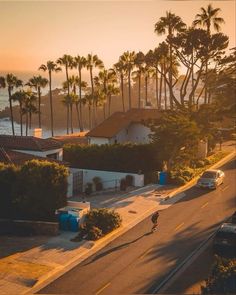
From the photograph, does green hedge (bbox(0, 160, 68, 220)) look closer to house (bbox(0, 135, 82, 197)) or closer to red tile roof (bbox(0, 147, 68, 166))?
red tile roof (bbox(0, 147, 68, 166))

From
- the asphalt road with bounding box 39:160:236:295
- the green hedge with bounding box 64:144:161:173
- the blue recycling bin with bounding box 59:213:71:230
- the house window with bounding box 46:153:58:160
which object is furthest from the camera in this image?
the green hedge with bounding box 64:144:161:173

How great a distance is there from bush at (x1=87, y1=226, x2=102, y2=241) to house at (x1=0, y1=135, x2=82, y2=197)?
439 inches

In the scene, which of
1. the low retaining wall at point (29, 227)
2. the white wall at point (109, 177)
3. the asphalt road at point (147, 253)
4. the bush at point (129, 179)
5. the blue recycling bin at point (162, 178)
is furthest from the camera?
the blue recycling bin at point (162, 178)

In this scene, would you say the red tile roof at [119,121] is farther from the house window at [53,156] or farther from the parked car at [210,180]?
the house window at [53,156]

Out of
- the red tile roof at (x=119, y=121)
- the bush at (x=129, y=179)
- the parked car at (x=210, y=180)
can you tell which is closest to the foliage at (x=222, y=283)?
the parked car at (x=210, y=180)

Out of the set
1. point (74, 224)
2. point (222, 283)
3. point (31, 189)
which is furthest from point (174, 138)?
point (222, 283)

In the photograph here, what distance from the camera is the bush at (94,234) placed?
2842cm

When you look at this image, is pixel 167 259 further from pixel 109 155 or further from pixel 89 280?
pixel 109 155

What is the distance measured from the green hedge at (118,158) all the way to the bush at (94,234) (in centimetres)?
1698

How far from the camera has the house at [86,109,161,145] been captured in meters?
59.7

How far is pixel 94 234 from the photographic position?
28.5 metres

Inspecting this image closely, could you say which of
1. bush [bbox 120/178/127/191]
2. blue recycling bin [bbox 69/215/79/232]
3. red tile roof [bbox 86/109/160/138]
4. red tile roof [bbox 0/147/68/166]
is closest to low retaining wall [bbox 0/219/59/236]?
blue recycling bin [bbox 69/215/79/232]

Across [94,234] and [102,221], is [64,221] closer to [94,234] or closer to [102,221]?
[102,221]

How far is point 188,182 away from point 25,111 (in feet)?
86.3
